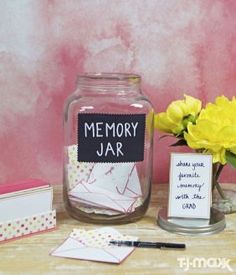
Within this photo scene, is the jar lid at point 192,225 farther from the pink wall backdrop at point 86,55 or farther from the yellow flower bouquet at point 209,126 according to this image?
the pink wall backdrop at point 86,55

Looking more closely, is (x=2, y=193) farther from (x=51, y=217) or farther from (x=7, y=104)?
(x=7, y=104)

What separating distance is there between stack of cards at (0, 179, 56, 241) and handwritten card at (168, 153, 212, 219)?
0.25m

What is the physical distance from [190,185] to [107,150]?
18 cm

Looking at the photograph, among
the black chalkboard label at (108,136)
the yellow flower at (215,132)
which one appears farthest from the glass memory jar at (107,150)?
the yellow flower at (215,132)

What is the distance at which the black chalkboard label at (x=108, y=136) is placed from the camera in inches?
40.2

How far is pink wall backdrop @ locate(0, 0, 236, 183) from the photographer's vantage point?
4.07ft

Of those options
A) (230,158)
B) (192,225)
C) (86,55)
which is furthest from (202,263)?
(86,55)

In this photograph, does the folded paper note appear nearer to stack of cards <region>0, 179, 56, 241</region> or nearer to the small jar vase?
stack of cards <region>0, 179, 56, 241</region>

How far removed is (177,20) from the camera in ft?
4.22

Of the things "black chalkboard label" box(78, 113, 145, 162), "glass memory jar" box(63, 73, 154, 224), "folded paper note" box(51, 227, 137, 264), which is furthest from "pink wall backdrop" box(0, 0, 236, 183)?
"folded paper note" box(51, 227, 137, 264)

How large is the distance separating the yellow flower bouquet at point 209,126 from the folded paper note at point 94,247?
0.24 meters

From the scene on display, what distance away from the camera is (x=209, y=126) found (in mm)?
987

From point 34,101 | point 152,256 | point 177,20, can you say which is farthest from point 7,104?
point 152,256

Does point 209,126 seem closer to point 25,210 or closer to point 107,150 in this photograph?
point 107,150
